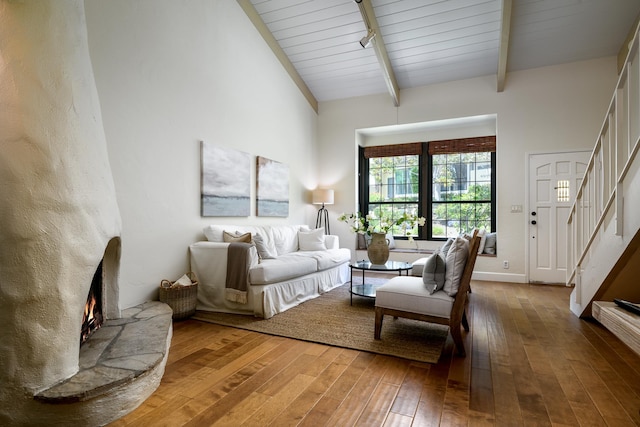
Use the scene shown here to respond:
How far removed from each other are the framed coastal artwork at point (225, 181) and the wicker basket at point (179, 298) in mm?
939

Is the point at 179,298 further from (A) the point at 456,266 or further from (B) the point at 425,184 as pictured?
(B) the point at 425,184

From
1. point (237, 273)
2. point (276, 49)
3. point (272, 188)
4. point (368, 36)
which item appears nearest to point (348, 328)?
point (237, 273)

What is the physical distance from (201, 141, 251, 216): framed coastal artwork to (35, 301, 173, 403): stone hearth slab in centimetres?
162

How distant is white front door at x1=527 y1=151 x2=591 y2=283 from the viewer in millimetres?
4996

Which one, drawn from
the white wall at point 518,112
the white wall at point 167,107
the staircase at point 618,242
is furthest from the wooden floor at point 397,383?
the white wall at point 518,112

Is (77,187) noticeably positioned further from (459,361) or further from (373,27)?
(373,27)

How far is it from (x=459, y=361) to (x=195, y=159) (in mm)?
3197

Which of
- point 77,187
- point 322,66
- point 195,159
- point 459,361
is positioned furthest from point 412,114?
point 77,187

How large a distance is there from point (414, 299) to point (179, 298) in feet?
6.98

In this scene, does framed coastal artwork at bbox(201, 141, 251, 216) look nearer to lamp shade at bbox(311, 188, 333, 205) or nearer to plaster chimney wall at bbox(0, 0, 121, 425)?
lamp shade at bbox(311, 188, 333, 205)

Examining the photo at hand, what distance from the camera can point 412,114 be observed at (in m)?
5.90

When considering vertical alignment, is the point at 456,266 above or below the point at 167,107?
below

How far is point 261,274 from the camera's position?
330 centimetres

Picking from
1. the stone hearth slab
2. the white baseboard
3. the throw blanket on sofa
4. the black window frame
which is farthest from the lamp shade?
the stone hearth slab
